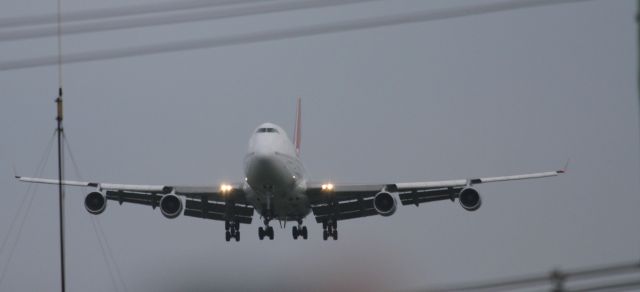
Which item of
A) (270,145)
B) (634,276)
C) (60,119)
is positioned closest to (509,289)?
(634,276)

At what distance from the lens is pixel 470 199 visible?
142 ft

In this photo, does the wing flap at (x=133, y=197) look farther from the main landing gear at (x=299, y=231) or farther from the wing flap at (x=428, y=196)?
the wing flap at (x=428, y=196)

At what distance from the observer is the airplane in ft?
131

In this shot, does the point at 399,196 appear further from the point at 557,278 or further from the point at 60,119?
the point at 557,278

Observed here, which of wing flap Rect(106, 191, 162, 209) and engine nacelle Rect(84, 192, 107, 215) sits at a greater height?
wing flap Rect(106, 191, 162, 209)

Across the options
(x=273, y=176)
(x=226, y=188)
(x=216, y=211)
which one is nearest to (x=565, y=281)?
(x=273, y=176)

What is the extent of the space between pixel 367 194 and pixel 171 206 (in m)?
8.33

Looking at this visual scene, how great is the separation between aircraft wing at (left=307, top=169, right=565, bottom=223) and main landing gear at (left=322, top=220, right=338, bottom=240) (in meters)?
0.18

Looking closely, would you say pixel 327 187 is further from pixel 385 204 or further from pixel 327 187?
pixel 385 204

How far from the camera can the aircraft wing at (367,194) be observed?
43.6 m

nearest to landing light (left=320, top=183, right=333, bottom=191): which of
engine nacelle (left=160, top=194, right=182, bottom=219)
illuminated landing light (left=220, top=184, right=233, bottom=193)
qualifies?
illuminated landing light (left=220, top=184, right=233, bottom=193)

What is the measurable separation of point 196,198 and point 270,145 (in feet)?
20.2

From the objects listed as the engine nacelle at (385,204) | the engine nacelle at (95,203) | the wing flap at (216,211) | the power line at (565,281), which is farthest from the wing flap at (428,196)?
the power line at (565,281)

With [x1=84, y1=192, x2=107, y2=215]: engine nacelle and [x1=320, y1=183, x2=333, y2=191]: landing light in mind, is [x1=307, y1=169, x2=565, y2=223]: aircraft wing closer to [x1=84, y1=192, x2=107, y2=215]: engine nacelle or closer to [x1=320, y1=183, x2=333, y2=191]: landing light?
[x1=320, y1=183, x2=333, y2=191]: landing light
